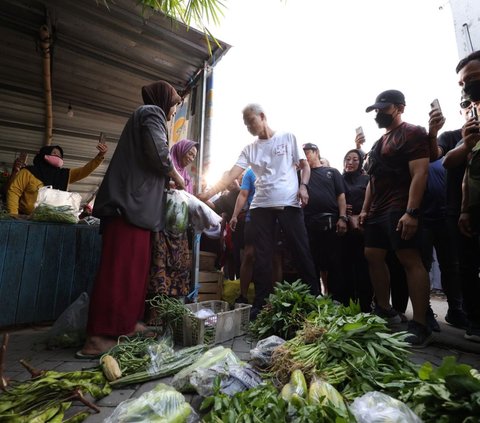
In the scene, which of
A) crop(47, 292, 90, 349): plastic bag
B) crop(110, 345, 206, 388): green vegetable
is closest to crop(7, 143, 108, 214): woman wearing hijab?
crop(47, 292, 90, 349): plastic bag

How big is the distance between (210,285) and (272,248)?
125cm

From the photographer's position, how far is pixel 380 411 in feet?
3.54

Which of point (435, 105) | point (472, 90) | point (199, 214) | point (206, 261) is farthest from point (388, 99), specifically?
point (206, 261)

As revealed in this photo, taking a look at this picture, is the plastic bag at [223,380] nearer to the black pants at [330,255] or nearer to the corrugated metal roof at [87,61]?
the black pants at [330,255]

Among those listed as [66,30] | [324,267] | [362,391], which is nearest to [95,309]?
[362,391]

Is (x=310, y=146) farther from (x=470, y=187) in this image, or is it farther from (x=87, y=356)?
(x=87, y=356)

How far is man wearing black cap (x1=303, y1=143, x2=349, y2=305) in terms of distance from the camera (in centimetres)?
372

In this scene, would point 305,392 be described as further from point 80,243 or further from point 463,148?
point 80,243

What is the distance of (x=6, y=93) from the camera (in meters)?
5.09

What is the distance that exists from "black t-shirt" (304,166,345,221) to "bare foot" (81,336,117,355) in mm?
2840

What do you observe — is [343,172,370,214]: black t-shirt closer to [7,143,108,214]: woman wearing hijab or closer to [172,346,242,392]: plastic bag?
[172,346,242,392]: plastic bag

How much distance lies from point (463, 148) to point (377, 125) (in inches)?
31.4

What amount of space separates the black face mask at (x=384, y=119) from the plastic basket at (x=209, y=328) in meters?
2.42

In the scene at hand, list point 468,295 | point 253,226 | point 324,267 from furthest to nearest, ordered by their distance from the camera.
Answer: point 324,267, point 253,226, point 468,295
